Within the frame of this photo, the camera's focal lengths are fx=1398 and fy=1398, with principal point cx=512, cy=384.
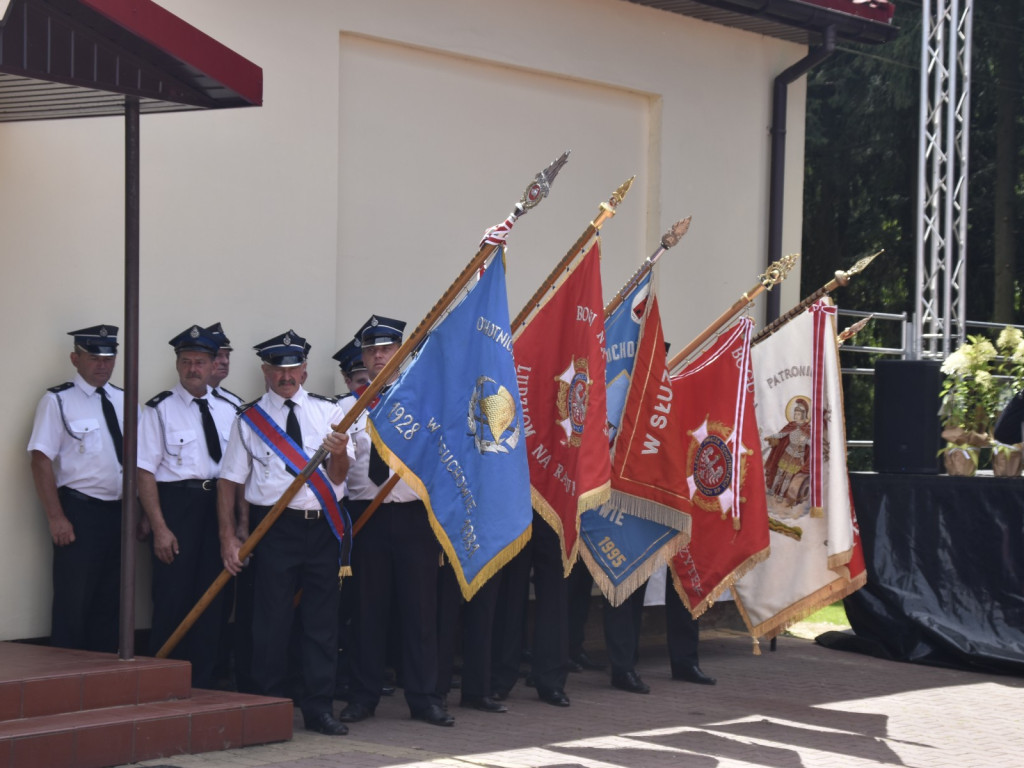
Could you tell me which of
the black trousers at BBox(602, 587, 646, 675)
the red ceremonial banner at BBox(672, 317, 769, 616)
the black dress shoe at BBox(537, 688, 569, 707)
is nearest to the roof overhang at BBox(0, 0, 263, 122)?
the red ceremonial banner at BBox(672, 317, 769, 616)

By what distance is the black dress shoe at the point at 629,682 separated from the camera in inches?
326

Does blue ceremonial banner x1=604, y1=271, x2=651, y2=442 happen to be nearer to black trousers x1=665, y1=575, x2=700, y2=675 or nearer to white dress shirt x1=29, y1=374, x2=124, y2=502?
black trousers x1=665, y1=575, x2=700, y2=675

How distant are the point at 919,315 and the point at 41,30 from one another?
758 cm

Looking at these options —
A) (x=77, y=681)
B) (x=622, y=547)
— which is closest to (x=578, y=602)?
(x=622, y=547)

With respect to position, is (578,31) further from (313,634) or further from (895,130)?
(895,130)

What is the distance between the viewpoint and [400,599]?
7125 mm

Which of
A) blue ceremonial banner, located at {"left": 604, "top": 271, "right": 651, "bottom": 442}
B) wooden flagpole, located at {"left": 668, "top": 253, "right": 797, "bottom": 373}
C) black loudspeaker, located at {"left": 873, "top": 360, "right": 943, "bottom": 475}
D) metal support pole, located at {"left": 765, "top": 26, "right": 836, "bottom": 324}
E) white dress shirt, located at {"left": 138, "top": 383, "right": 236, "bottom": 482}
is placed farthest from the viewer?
metal support pole, located at {"left": 765, "top": 26, "right": 836, "bottom": 324}

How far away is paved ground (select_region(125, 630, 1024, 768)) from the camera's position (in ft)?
20.6

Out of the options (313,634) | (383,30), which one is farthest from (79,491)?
(383,30)

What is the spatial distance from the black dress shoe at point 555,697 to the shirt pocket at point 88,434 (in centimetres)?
276

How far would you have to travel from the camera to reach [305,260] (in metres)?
8.51

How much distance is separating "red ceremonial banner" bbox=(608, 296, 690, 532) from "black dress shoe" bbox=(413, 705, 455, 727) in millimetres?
1606

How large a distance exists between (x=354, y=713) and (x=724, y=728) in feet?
6.29

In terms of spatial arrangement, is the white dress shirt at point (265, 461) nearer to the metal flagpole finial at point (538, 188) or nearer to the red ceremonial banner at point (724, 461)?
the metal flagpole finial at point (538, 188)
